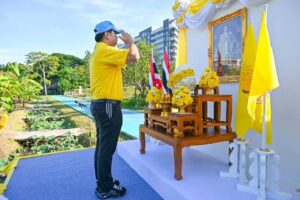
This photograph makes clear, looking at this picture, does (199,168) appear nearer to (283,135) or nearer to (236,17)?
(283,135)

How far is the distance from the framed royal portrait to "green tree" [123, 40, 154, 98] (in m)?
9.89

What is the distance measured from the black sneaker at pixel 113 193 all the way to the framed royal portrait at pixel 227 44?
5.09 feet

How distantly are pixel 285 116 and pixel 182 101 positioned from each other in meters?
0.86

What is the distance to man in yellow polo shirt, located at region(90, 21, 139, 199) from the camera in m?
1.76

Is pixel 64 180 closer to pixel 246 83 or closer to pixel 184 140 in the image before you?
pixel 184 140

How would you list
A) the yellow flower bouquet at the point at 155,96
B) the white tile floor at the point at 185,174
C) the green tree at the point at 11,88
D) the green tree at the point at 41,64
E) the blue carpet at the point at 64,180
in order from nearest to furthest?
the white tile floor at the point at 185,174, the blue carpet at the point at 64,180, the yellow flower bouquet at the point at 155,96, the green tree at the point at 11,88, the green tree at the point at 41,64

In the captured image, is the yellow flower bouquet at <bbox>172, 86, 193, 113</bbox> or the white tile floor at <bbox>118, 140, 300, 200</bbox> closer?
the white tile floor at <bbox>118, 140, 300, 200</bbox>

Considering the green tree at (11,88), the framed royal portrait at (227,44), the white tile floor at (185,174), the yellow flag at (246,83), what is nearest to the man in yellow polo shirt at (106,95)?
the white tile floor at (185,174)

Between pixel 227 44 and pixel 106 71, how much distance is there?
139cm

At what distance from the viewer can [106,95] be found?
1.77 metres

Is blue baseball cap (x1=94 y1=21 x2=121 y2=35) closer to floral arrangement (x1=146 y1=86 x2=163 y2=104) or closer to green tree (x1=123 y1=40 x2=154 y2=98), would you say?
floral arrangement (x1=146 y1=86 x2=163 y2=104)

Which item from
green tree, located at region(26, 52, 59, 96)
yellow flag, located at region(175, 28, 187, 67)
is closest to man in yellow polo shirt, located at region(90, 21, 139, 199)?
yellow flag, located at region(175, 28, 187, 67)

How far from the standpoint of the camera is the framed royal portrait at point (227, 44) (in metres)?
2.20

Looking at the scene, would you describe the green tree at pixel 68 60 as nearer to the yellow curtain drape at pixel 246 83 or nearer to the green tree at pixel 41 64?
the green tree at pixel 41 64
